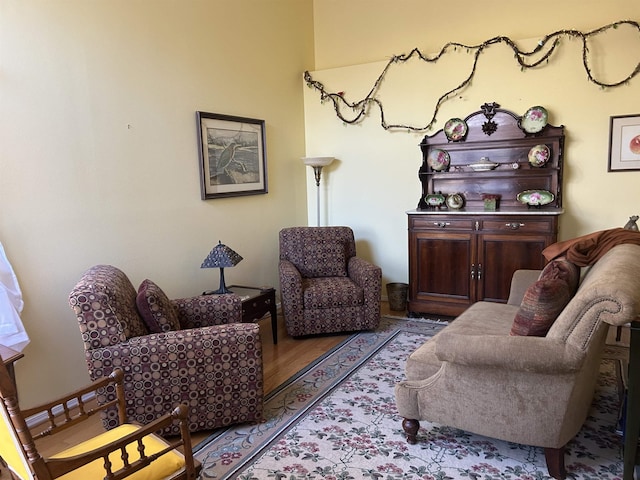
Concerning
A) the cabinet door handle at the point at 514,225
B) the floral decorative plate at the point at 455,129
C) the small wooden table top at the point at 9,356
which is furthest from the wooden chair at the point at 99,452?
the floral decorative plate at the point at 455,129

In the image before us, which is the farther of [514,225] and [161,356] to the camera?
[514,225]

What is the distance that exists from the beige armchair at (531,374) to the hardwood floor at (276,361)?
3.61ft

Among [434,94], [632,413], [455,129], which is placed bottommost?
[632,413]

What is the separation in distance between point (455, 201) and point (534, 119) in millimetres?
951

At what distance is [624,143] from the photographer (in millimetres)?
3768

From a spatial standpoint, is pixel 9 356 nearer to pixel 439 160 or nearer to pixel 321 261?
pixel 321 261

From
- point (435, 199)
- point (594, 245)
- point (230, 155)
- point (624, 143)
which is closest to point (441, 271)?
point (435, 199)

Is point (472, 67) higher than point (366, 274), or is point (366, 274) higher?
point (472, 67)

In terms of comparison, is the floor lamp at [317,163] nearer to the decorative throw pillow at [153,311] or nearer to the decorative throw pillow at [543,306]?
the decorative throw pillow at [153,311]

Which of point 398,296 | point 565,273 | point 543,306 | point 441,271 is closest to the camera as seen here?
point 543,306

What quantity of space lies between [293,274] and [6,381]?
2.71m

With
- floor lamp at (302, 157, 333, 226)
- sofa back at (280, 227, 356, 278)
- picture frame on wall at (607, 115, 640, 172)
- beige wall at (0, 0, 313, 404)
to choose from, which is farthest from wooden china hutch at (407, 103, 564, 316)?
beige wall at (0, 0, 313, 404)

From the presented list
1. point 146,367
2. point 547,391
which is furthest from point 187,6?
point 547,391

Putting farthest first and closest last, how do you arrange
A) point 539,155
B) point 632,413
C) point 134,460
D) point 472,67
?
1. point 472,67
2. point 539,155
3. point 632,413
4. point 134,460
